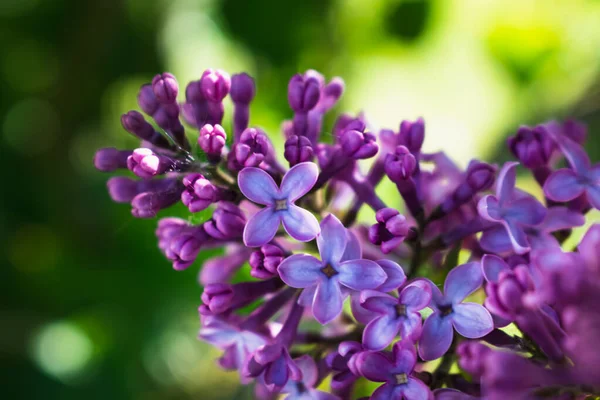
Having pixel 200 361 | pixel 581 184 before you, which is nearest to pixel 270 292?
pixel 581 184

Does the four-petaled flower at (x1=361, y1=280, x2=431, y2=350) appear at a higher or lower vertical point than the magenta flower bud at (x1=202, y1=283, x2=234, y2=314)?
higher

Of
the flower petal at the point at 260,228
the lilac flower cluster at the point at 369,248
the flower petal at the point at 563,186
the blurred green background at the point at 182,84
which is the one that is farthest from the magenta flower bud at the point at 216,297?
the blurred green background at the point at 182,84

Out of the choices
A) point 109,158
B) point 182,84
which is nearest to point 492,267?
point 109,158

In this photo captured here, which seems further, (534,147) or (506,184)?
(534,147)

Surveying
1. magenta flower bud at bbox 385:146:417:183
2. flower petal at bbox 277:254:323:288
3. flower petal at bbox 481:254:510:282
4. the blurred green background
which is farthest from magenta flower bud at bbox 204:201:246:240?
the blurred green background

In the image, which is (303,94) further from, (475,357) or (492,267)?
(475,357)

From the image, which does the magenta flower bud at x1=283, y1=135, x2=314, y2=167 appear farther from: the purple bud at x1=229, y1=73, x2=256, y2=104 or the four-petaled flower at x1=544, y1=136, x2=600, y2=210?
the four-petaled flower at x1=544, y1=136, x2=600, y2=210
